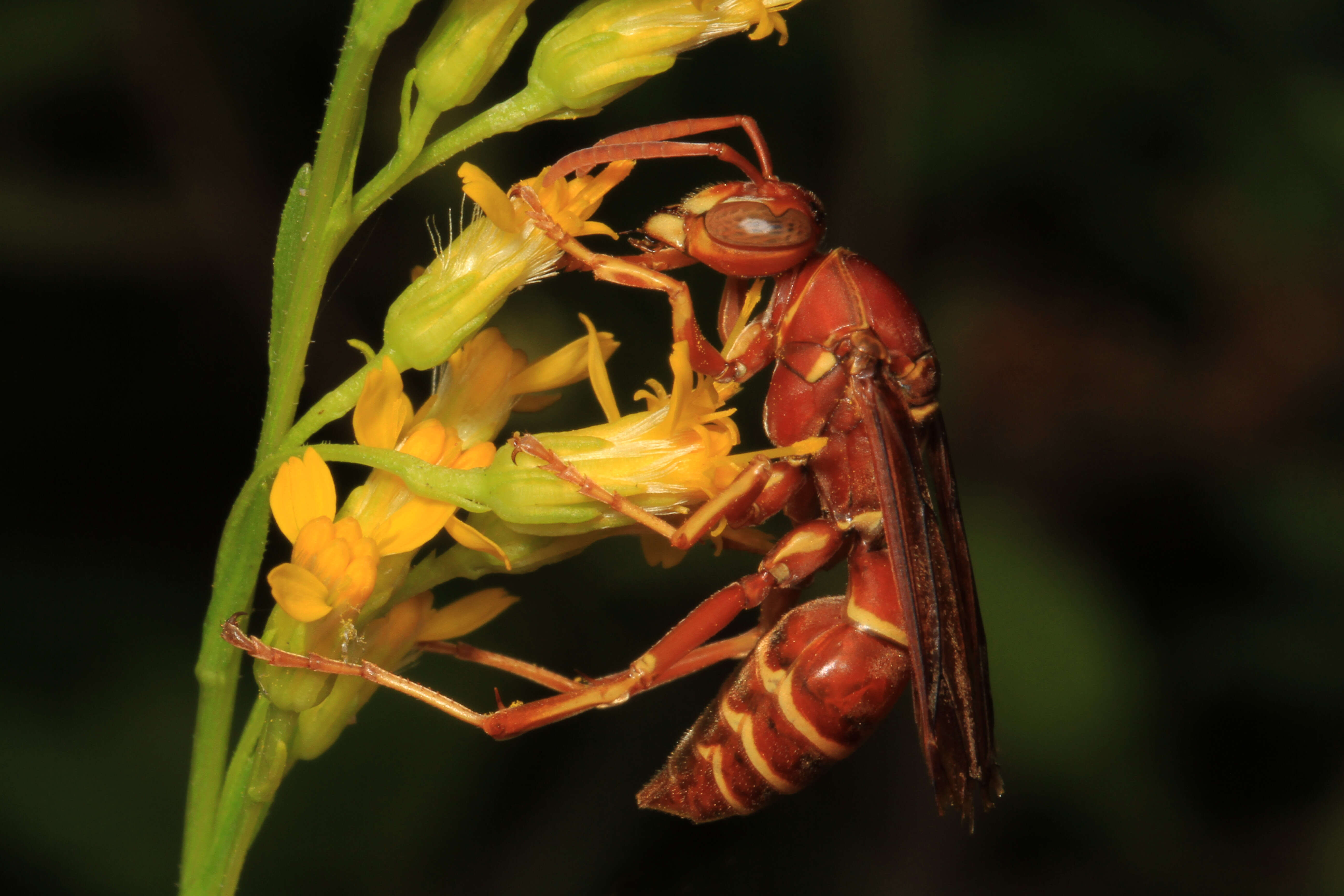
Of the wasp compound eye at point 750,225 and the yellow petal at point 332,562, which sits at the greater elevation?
the wasp compound eye at point 750,225

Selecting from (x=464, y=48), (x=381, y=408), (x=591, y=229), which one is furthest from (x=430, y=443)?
(x=464, y=48)

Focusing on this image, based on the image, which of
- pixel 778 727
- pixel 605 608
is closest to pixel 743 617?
pixel 605 608

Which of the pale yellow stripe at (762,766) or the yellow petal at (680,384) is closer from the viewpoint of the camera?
the yellow petal at (680,384)

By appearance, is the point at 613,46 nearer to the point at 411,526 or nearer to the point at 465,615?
the point at 411,526

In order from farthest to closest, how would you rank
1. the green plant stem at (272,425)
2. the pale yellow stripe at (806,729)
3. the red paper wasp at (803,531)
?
the pale yellow stripe at (806,729) < the red paper wasp at (803,531) < the green plant stem at (272,425)

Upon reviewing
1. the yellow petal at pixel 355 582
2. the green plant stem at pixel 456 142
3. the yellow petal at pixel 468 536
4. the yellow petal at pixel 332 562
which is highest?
the green plant stem at pixel 456 142

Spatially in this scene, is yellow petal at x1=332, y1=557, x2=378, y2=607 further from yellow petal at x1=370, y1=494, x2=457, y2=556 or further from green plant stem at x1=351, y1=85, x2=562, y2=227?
green plant stem at x1=351, y1=85, x2=562, y2=227

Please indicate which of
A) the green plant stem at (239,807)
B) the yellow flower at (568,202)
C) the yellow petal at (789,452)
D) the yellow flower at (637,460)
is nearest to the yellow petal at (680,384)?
the yellow flower at (637,460)

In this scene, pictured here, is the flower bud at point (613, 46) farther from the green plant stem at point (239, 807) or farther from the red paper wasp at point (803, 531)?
the green plant stem at point (239, 807)

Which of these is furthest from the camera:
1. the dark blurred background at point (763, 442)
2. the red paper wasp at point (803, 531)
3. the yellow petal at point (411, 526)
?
the dark blurred background at point (763, 442)
